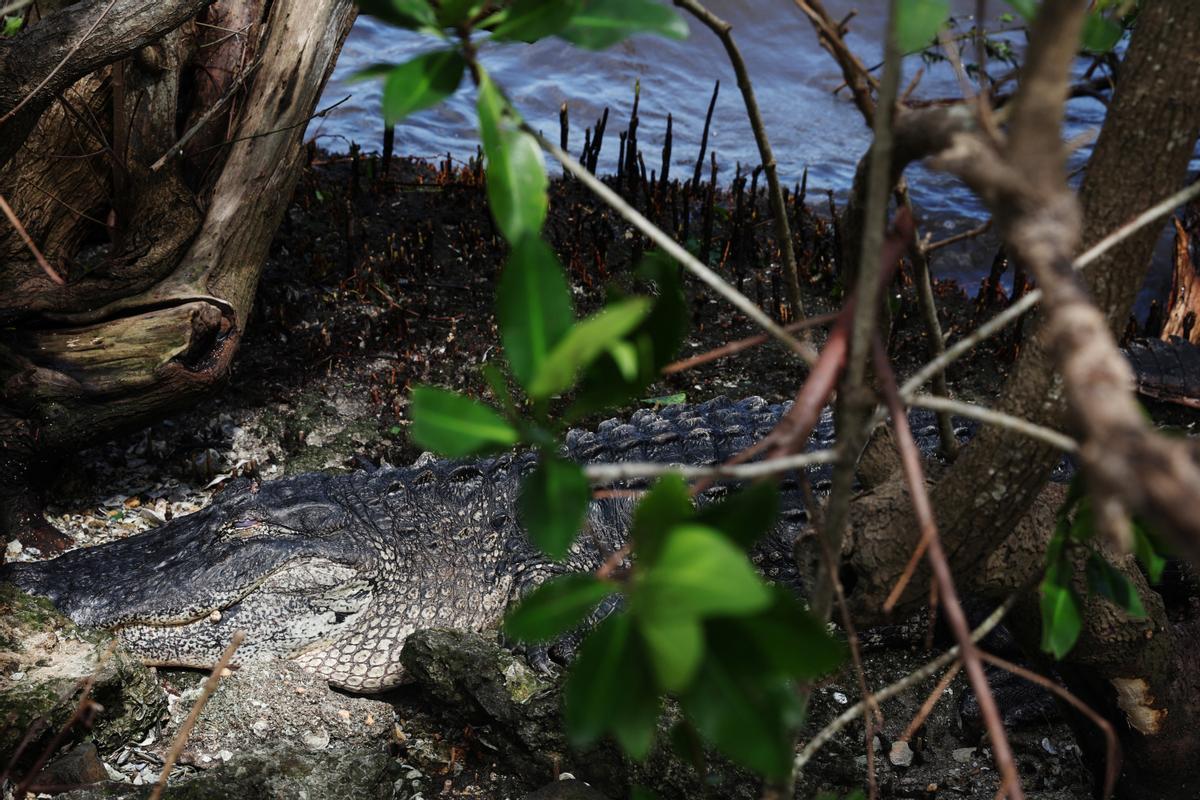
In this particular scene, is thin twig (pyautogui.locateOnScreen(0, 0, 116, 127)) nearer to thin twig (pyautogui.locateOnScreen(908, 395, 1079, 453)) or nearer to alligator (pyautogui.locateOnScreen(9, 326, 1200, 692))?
alligator (pyautogui.locateOnScreen(9, 326, 1200, 692))

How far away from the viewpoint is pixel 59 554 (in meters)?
3.74

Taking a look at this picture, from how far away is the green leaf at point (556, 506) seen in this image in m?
0.67

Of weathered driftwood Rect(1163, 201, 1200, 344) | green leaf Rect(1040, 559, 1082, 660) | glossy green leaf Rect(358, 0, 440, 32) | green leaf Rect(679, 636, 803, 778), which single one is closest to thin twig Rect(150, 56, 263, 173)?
glossy green leaf Rect(358, 0, 440, 32)

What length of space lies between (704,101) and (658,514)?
9.13 meters

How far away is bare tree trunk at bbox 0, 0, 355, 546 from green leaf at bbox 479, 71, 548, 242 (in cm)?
324

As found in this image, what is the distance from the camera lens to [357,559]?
3680 millimetres

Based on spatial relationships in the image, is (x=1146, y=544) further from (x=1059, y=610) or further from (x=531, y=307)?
(x=531, y=307)

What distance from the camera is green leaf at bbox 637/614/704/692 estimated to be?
54cm

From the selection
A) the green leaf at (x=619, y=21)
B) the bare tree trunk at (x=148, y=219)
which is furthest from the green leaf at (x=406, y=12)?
the bare tree trunk at (x=148, y=219)

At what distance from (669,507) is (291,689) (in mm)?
3039

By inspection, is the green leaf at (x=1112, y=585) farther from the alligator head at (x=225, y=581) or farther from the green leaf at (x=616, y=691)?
the alligator head at (x=225, y=581)

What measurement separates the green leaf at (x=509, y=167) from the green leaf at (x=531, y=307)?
0.25ft

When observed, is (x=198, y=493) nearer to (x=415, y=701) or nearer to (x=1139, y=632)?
(x=415, y=701)

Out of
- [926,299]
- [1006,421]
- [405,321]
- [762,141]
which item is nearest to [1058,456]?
[926,299]
